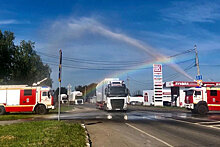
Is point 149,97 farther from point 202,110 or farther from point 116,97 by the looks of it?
point 202,110

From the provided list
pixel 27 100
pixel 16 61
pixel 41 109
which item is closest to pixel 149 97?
pixel 16 61

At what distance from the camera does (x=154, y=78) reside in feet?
196

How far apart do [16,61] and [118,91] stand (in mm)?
20227

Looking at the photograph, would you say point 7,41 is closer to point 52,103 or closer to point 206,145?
point 52,103

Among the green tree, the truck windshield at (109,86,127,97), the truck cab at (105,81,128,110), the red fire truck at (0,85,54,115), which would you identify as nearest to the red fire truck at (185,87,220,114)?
the truck cab at (105,81,128,110)

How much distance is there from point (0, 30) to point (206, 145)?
37.6 meters

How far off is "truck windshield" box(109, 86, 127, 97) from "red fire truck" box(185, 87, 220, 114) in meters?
7.99

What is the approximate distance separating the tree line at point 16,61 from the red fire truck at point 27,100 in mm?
11388

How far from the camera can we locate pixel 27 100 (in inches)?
1075

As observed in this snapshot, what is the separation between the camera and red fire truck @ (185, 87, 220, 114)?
27.5 m

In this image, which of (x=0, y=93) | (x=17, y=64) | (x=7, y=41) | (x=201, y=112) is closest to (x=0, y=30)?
(x=7, y=41)

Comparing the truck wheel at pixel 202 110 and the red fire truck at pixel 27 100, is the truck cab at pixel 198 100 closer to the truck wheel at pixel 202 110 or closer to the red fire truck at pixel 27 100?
the truck wheel at pixel 202 110

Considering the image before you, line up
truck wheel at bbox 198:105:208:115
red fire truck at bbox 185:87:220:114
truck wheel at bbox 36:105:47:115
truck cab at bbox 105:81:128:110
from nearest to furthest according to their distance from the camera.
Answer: truck wheel at bbox 36:105:47:115, truck wheel at bbox 198:105:208:115, red fire truck at bbox 185:87:220:114, truck cab at bbox 105:81:128:110

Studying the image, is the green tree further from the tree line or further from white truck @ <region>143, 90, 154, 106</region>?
white truck @ <region>143, 90, 154, 106</region>
